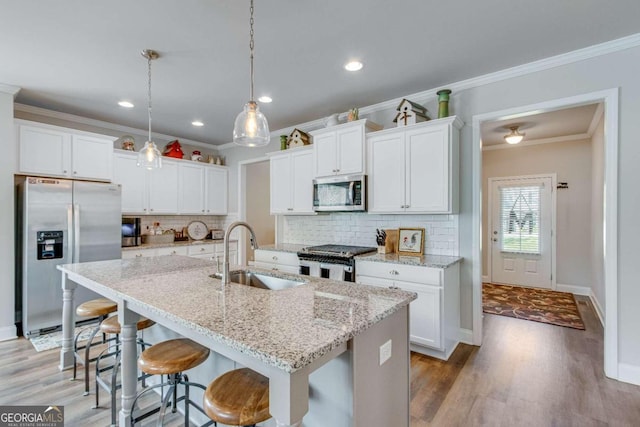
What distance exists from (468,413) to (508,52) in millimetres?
2814

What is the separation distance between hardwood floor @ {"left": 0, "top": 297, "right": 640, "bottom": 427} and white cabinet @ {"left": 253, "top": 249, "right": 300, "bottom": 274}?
67.5 inches

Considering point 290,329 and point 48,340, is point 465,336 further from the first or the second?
point 48,340

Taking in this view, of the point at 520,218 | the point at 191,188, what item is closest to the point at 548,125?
the point at 520,218

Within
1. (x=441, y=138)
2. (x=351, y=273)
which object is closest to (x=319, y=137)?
(x=441, y=138)

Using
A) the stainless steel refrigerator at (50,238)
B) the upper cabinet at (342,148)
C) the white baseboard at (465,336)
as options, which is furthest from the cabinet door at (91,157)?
the white baseboard at (465,336)

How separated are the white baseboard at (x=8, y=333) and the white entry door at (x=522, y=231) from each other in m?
A: 7.12

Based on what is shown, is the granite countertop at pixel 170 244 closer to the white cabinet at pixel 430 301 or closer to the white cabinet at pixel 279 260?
the white cabinet at pixel 279 260

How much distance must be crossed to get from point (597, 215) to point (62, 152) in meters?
7.09

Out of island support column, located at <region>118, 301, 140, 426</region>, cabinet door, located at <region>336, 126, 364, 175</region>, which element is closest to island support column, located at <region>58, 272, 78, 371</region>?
island support column, located at <region>118, 301, 140, 426</region>

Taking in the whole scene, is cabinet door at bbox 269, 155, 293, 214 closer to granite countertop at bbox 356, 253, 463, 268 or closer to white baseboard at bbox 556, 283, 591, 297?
granite countertop at bbox 356, 253, 463, 268

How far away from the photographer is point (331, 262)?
11.2ft

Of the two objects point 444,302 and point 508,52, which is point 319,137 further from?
point 444,302

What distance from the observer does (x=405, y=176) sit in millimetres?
3268

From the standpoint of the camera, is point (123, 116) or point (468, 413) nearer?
point (468, 413)
